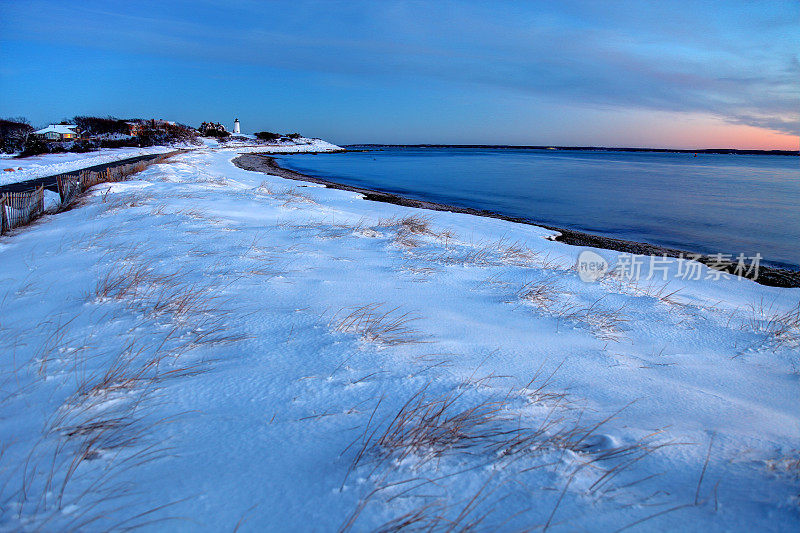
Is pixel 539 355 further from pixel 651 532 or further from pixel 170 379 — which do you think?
pixel 170 379

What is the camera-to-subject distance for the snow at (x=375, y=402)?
1.43m

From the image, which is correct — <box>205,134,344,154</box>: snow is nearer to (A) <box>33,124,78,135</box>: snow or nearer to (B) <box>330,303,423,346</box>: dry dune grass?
(A) <box>33,124,78,135</box>: snow

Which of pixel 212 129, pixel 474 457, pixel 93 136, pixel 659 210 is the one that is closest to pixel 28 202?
pixel 474 457

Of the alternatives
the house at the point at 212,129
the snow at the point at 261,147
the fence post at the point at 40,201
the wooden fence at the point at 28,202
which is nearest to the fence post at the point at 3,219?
the wooden fence at the point at 28,202

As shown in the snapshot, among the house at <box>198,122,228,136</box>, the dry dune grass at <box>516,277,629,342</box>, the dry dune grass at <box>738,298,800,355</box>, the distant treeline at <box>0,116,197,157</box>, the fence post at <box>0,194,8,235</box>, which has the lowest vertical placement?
the dry dune grass at <box>738,298,800,355</box>

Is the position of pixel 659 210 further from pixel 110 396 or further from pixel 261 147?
pixel 261 147

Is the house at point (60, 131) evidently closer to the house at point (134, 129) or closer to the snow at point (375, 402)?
the house at point (134, 129)

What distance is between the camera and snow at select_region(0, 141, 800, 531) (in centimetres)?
143

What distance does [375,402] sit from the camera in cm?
204

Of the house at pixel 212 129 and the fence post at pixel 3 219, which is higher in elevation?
the house at pixel 212 129

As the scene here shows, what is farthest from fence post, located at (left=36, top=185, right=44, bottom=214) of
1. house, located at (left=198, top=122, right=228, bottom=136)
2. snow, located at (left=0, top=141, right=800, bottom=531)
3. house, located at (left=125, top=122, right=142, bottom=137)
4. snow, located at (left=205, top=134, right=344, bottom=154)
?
house, located at (left=198, top=122, right=228, bottom=136)

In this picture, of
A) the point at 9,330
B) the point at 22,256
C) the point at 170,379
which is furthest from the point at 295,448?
the point at 22,256

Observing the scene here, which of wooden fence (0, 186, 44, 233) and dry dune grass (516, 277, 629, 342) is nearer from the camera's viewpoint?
dry dune grass (516, 277, 629, 342)

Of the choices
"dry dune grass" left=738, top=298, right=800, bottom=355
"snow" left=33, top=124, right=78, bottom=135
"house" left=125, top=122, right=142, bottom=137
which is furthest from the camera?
A: "house" left=125, top=122, right=142, bottom=137
